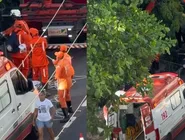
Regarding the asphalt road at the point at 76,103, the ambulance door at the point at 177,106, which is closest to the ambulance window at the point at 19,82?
the asphalt road at the point at 76,103

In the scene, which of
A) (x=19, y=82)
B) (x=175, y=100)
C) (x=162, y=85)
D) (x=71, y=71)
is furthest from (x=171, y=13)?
(x=19, y=82)

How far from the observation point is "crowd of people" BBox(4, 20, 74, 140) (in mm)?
2930

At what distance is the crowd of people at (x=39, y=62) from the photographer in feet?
9.61

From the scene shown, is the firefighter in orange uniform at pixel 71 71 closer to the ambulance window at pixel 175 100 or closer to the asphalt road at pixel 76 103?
the asphalt road at pixel 76 103

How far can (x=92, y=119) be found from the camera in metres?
4.01

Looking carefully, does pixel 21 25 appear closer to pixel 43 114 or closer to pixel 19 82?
pixel 19 82

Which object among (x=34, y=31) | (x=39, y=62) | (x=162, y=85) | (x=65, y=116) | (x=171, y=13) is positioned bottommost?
(x=162, y=85)

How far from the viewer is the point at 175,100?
7.66 m

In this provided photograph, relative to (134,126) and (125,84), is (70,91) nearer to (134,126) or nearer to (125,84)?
(125,84)

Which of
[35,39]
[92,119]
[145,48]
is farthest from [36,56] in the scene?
[145,48]

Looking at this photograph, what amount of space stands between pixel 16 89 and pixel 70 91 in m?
0.29

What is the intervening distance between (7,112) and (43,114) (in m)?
0.23

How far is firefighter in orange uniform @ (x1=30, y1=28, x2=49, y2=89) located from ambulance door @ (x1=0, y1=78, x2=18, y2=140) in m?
0.19

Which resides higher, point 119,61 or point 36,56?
point 36,56
